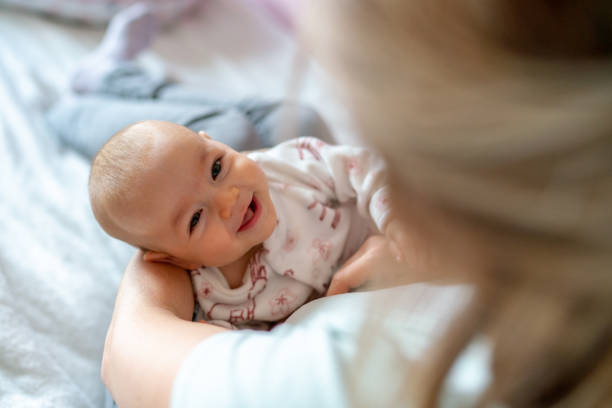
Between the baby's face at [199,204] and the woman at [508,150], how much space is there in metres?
0.43

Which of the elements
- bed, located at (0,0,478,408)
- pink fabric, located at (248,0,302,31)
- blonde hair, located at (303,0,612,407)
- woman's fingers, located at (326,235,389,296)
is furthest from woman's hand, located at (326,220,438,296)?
pink fabric, located at (248,0,302,31)

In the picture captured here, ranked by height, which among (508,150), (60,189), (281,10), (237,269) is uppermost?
(508,150)

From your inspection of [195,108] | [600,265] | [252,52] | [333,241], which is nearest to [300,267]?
[333,241]

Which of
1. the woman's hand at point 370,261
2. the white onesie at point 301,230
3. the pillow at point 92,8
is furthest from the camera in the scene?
the pillow at point 92,8

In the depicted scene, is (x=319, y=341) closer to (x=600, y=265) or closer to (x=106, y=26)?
(x=600, y=265)

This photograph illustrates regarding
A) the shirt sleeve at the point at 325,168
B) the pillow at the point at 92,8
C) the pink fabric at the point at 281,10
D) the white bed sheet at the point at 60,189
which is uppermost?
the pink fabric at the point at 281,10

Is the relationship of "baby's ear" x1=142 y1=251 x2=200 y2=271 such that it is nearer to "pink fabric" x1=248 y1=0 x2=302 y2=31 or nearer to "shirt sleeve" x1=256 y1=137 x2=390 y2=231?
"shirt sleeve" x1=256 y1=137 x2=390 y2=231

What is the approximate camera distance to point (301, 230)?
0.91 m

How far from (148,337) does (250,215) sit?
0.29 m

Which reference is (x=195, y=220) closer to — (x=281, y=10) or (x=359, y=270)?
(x=359, y=270)

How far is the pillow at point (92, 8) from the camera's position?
162cm

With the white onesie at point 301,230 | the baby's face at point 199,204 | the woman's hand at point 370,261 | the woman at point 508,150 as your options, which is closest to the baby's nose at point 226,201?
the baby's face at point 199,204

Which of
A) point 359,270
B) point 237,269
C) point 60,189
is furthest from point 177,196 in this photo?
point 60,189

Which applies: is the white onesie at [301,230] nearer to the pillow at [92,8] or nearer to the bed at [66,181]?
the bed at [66,181]
